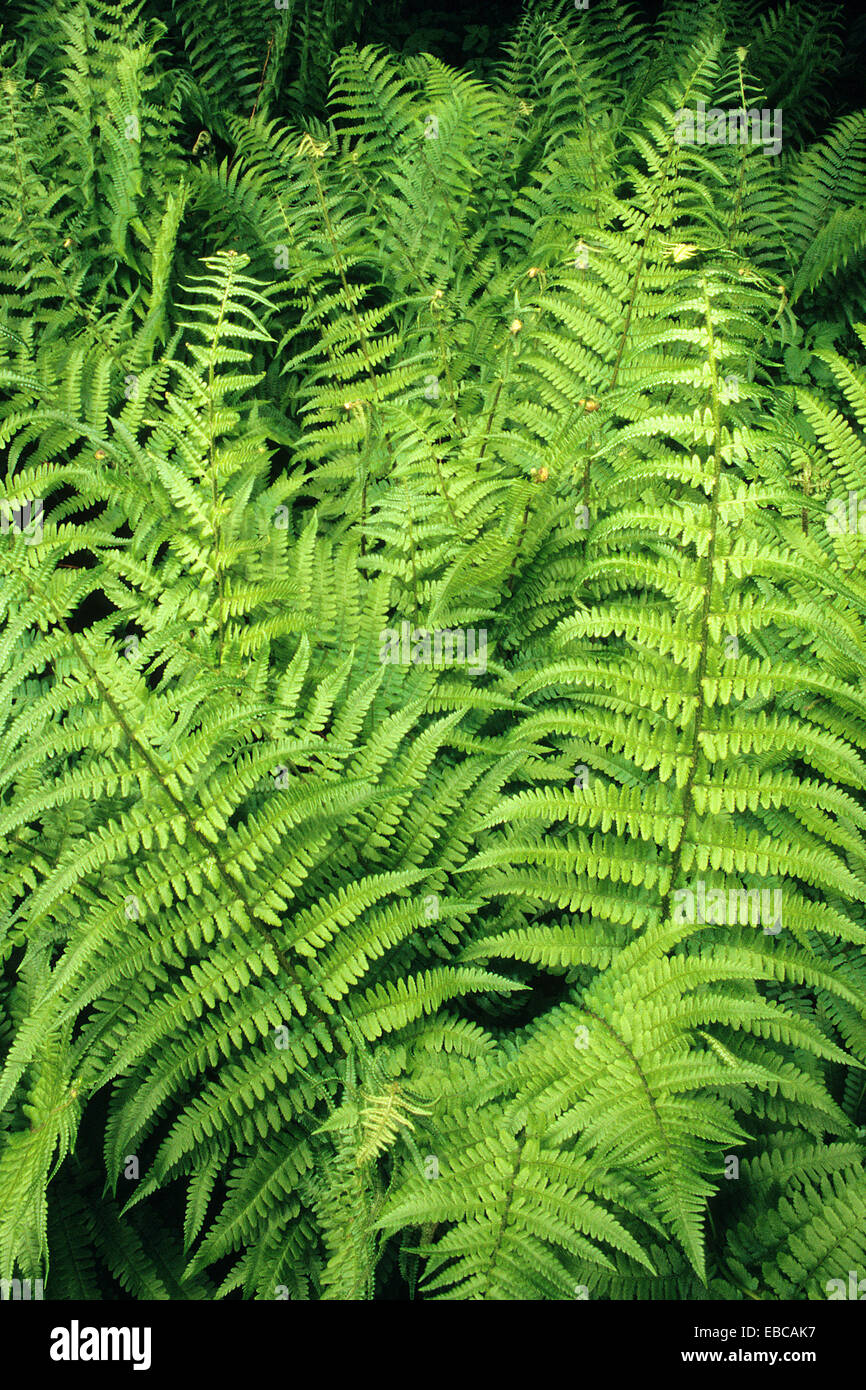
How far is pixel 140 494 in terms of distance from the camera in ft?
10.3

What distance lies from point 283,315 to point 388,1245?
3.73 m

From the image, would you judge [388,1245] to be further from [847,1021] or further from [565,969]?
[847,1021]
